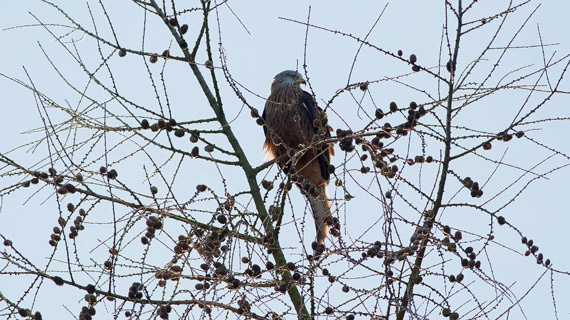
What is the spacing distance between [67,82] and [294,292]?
1.33m

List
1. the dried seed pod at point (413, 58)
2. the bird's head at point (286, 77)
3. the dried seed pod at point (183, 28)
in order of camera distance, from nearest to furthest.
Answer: the dried seed pod at point (413, 58) → the dried seed pod at point (183, 28) → the bird's head at point (286, 77)

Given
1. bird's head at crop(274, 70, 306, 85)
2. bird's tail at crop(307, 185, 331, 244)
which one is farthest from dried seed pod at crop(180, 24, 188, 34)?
bird's head at crop(274, 70, 306, 85)

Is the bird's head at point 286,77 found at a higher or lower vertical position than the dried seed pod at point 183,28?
higher

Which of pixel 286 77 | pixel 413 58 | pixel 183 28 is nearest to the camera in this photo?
pixel 413 58

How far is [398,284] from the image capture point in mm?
2736

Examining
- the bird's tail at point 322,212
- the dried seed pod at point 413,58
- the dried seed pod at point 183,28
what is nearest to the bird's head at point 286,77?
the bird's tail at point 322,212

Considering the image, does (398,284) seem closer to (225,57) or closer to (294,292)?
(294,292)

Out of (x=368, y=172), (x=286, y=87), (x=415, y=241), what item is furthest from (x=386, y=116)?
(x=286, y=87)

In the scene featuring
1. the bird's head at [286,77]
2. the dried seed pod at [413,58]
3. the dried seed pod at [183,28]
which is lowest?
the dried seed pod at [413,58]

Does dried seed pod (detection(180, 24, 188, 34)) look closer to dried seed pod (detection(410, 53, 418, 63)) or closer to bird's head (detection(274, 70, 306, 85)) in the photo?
dried seed pod (detection(410, 53, 418, 63))

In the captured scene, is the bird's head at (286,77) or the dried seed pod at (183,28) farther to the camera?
the bird's head at (286,77)

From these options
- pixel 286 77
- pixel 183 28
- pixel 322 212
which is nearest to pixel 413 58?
pixel 183 28

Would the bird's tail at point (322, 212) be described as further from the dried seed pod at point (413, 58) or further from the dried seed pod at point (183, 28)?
the dried seed pod at point (183, 28)

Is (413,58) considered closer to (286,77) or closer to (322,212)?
(322,212)
